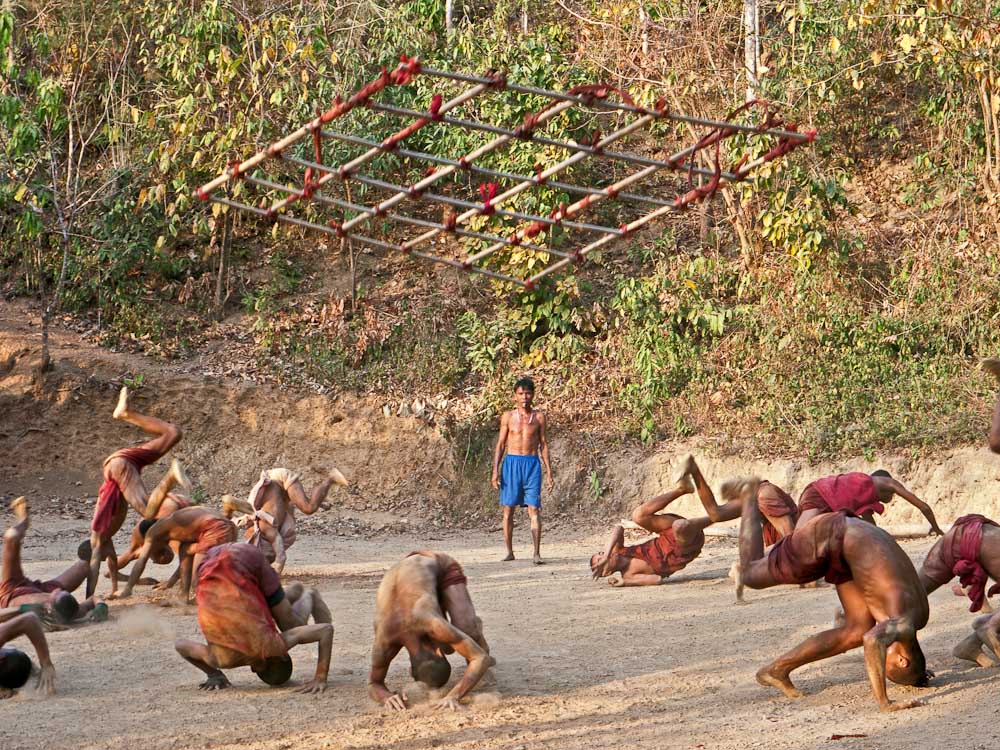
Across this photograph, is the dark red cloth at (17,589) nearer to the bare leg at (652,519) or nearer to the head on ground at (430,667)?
the head on ground at (430,667)

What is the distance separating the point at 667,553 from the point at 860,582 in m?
4.31

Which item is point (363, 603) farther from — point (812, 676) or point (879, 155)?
point (879, 155)

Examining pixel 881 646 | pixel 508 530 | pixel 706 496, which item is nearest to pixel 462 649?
pixel 881 646

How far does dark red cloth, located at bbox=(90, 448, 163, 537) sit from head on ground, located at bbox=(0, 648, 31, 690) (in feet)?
9.43

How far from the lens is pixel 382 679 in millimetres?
7160

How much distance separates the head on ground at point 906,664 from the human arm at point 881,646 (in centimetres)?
24

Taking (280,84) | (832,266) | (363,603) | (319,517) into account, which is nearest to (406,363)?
(319,517)

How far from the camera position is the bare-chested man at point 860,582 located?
21.6 feet

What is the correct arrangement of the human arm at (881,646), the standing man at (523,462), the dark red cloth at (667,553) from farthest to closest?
1. the standing man at (523,462)
2. the dark red cloth at (667,553)
3. the human arm at (881,646)

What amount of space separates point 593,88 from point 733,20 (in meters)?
12.4

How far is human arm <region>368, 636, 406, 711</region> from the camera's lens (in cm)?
700

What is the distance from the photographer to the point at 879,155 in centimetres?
2005

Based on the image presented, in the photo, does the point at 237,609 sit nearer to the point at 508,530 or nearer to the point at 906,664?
the point at 906,664

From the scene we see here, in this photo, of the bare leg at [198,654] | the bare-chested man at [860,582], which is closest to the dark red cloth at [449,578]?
the bare leg at [198,654]
